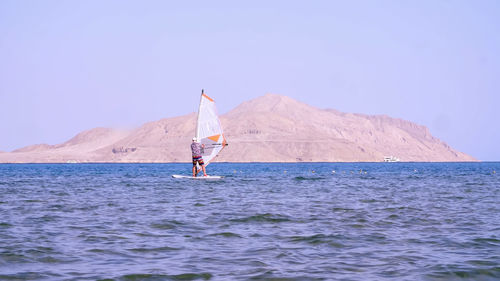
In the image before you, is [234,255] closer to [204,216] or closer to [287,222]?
[287,222]

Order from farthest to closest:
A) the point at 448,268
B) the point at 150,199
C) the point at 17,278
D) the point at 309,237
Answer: the point at 150,199
the point at 309,237
the point at 448,268
the point at 17,278

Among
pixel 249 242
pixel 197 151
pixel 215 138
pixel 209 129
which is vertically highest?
pixel 209 129

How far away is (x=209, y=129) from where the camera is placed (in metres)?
50.6

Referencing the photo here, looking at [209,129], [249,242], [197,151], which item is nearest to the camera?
[249,242]

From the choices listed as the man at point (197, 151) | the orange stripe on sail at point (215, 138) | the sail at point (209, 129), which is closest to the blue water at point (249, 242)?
the man at point (197, 151)

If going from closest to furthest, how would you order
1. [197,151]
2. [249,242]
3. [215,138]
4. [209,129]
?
1. [249,242]
2. [197,151]
3. [209,129]
4. [215,138]

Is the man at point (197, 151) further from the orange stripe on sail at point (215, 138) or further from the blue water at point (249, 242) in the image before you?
the blue water at point (249, 242)

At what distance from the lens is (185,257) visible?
13.3 m

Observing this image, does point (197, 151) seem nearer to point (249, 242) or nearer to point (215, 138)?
point (215, 138)

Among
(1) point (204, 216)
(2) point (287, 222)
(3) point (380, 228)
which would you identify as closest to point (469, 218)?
(3) point (380, 228)

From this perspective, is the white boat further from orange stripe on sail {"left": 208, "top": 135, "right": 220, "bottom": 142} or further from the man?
the man

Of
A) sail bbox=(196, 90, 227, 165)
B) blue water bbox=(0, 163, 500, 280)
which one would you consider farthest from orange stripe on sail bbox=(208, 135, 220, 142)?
blue water bbox=(0, 163, 500, 280)

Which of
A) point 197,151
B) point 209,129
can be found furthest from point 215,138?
point 197,151

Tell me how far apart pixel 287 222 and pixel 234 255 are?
6.05 m
